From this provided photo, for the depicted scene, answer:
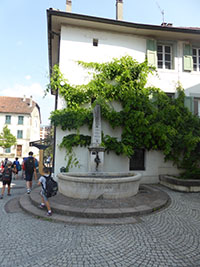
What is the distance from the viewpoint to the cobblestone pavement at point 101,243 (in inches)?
104

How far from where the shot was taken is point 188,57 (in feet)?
33.6

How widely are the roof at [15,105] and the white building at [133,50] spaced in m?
24.9

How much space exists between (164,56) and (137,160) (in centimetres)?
706

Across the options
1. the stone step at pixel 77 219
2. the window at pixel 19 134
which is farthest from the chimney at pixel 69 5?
the window at pixel 19 134

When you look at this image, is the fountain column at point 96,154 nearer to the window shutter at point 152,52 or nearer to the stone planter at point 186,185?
the stone planter at point 186,185

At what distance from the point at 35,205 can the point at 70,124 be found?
449 cm

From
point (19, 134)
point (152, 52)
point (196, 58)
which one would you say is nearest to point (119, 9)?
point (152, 52)

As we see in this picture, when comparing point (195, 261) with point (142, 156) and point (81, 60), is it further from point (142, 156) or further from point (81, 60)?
point (81, 60)

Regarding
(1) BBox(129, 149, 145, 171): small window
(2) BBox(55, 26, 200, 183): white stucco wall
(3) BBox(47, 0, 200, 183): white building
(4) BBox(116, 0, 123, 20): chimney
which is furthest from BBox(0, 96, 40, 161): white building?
(1) BBox(129, 149, 145, 171): small window

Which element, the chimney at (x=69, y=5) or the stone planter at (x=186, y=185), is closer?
the stone planter at (x=186, y=185)

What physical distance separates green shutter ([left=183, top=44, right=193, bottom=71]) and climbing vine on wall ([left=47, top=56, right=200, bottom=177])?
8.44ft

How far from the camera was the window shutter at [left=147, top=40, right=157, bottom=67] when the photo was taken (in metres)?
9.98

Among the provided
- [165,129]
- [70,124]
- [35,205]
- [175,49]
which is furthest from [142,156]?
[175,49]

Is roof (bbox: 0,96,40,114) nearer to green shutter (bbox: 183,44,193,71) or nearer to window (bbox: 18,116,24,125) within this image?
window (bbox: 18,116,24,125)
